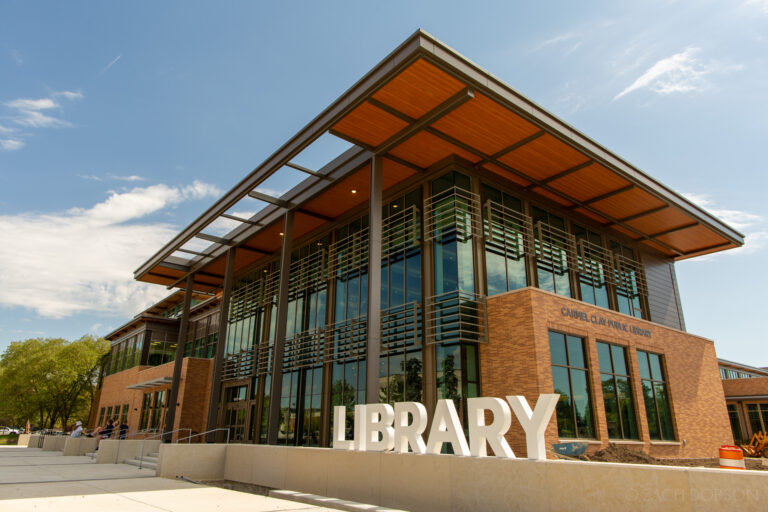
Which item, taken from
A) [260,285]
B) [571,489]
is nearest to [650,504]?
[571,489]

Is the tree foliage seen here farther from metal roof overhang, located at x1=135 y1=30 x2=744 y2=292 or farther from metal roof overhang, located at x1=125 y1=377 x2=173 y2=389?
metal roof overhang, located at x1=135 y1=30 x2=744 y2=292

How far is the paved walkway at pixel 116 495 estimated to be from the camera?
987cm

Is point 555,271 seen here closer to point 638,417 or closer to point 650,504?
point 638,417

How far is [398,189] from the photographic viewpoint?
20.7 meters

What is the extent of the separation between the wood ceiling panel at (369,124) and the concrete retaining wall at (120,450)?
14867 millimetres

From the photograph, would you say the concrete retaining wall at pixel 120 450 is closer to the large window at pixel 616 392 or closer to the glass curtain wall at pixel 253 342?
the glass curtain wall at pixel 253 342

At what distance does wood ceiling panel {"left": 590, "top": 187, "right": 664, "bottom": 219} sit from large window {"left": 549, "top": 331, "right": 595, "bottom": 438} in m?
7.09

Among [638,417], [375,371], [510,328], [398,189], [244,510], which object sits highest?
[398,189]

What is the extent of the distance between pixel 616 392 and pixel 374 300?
9385 mm

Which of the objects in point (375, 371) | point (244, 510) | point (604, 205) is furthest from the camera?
point (604, 205)

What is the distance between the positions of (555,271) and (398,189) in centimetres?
709

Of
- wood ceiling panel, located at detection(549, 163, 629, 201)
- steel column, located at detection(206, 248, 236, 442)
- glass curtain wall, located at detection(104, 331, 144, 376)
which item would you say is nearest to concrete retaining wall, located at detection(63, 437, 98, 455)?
steel column, located at detection(206, 248, 236, 442)

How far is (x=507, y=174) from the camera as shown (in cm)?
1988

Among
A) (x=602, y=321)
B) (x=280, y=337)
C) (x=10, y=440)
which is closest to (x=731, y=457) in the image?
(x=602, y=321)
